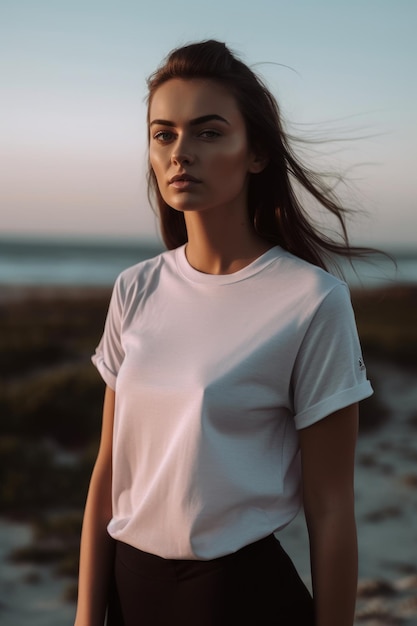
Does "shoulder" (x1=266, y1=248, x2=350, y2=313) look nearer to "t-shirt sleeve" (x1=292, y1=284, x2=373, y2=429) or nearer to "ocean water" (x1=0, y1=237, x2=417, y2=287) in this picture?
"t-shirt sleeve" (x1=292, y1=284, x2=373, y2=429)

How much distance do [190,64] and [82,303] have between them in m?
17.2

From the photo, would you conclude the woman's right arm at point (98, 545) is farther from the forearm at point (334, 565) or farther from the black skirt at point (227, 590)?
the forearm at point (334, 565)

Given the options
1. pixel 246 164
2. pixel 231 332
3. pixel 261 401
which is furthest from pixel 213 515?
pixel 246 164

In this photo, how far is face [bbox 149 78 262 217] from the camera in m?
1.77

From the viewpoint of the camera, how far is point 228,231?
189 cm

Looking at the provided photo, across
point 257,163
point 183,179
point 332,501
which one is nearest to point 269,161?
point 257,163

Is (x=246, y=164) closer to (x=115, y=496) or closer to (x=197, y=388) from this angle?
(x=197, y=388)

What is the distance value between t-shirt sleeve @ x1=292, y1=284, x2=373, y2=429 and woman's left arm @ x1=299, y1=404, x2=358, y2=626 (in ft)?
0.11

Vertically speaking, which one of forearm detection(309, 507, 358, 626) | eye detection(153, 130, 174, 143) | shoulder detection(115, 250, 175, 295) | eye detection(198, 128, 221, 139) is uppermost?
eye detection(198, 128, 221, 139)

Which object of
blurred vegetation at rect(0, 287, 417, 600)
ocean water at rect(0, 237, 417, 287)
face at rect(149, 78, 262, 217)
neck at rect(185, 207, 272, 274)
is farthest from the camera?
ocean water at rect(0, 237, 417, 287)

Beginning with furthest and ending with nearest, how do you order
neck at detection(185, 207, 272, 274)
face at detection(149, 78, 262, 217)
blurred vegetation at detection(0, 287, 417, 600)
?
1. blurred vegetation at detection(0, 287, 417, 600)
2. neck at detection(185, 207, 272, 274)
3. face at detection(149, 78, 262, 217)

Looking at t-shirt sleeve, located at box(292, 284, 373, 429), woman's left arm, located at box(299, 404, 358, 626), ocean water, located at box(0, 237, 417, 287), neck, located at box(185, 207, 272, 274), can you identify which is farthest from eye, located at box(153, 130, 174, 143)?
ocean water, located at box(0, 237, 417, 287)

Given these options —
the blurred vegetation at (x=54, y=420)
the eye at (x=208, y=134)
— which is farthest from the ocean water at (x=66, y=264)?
the eye at (x=208, y=134)

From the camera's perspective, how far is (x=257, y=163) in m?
1.92
